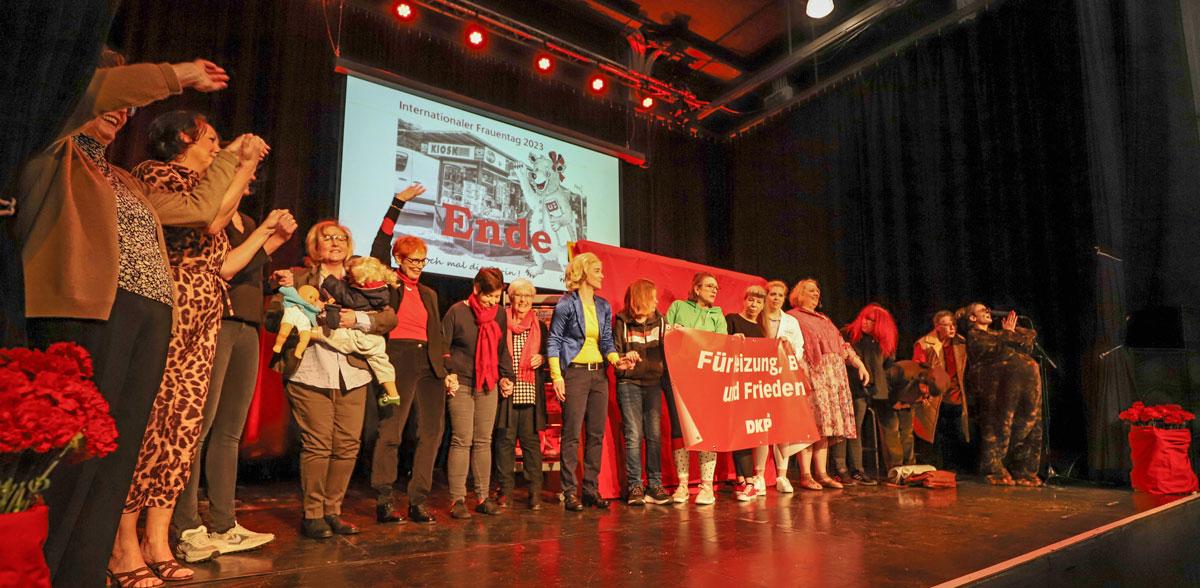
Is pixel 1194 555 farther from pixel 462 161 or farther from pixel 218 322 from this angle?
pixel 462 161

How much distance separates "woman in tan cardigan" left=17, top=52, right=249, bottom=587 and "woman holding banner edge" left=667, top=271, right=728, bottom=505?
326cm

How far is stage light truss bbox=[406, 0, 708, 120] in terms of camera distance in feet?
23.8

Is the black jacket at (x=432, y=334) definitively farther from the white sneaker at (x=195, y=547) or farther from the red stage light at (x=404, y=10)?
the red stage light at (x=404, y=10)

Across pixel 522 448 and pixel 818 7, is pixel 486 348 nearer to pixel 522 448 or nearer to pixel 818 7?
pixel 522 448

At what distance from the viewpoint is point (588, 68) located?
331 inches

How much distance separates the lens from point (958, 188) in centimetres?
725

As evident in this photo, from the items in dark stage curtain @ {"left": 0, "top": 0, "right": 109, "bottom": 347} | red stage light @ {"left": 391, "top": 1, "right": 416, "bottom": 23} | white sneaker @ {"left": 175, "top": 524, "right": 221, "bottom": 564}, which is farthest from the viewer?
red stage light @ {"left": 391, "top": 1, "right": 416, "bottom": 23}

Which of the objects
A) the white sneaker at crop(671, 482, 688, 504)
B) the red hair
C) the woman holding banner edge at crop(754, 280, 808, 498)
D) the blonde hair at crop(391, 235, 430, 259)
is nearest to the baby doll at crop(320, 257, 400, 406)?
the blonde hair at crop(391, 235, 430, 259)

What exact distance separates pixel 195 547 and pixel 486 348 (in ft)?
5.68

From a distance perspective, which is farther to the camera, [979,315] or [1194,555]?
[979,315]

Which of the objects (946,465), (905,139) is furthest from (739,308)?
(905,139)

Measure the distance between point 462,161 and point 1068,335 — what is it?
6.69 meters

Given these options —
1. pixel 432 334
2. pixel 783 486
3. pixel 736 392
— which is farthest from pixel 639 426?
pixel 432 334

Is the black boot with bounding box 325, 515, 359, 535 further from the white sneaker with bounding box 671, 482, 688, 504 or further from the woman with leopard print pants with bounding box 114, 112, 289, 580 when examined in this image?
the white sneaker with bounding box 671, 482, 688, 504
